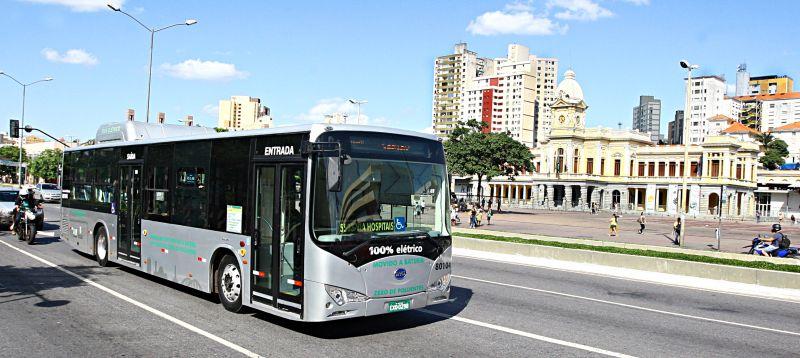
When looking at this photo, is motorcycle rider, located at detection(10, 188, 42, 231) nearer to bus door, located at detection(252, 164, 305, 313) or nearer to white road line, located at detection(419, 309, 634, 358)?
bus door, located at detection(252, 164, 305, 313)

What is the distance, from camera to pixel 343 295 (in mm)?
8750

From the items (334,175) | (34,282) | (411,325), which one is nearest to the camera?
(334,175)

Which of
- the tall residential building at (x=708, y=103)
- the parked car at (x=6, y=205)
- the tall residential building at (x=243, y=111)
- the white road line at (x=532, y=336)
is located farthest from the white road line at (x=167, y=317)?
the tall residential building at (x=708, y=103)

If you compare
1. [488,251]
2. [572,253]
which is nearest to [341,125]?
[572,253]

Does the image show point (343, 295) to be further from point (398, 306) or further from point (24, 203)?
point (24, 203)

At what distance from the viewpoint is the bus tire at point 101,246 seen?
1596cm

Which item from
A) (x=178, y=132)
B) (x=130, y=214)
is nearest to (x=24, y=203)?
(x=178, y=132)

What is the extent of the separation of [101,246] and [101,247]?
0.08 ft

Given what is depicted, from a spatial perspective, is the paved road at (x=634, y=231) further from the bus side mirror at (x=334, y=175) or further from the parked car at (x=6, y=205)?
the bus side mirror at (x=334, y=175)

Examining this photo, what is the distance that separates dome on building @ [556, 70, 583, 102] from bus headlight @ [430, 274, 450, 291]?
9620 centimetres

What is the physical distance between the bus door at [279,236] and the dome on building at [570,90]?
9711cm

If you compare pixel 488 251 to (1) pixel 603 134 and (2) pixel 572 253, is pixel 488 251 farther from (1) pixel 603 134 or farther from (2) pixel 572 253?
(1) pixel 603 134

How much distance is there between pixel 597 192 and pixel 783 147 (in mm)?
54818

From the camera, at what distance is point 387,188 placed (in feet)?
30.1
